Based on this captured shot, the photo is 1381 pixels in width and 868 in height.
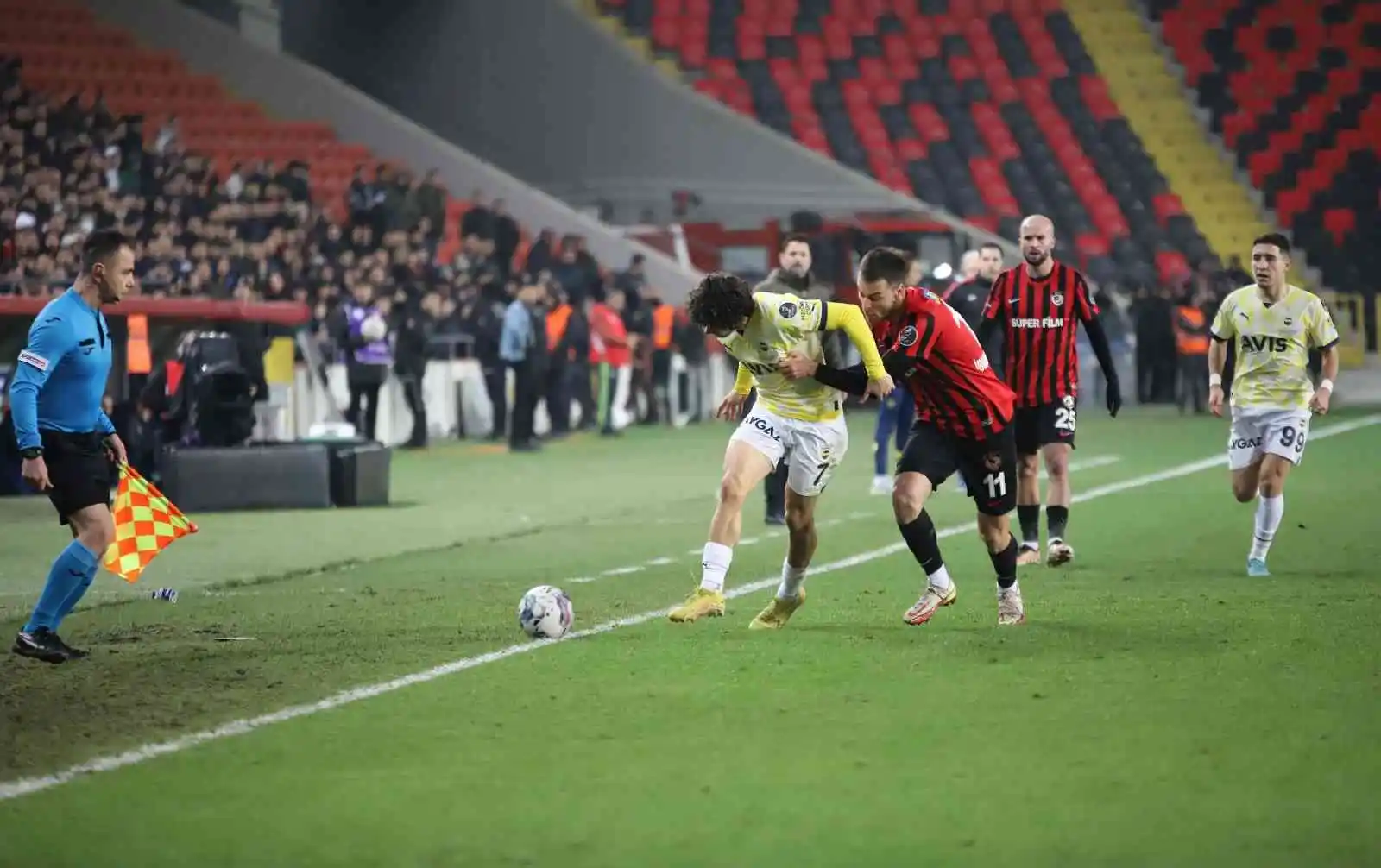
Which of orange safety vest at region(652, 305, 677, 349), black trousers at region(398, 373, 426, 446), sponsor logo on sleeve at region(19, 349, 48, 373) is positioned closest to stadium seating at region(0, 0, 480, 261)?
orange safety vest at region(652, 305, 677, 349)

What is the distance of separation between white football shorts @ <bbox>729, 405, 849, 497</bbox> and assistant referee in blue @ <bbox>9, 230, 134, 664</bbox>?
288 centimetres

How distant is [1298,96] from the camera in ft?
133

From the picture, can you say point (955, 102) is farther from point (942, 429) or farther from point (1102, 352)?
point (942, 429)

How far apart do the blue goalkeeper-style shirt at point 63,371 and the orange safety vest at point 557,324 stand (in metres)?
18.4

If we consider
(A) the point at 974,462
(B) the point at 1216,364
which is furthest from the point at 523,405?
(A) the point at 974,462

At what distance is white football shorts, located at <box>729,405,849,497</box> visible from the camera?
10.1 metres

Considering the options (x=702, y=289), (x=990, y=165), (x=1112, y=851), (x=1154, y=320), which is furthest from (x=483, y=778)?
(x=990, y=165)

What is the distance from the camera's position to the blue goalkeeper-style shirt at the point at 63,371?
9.17 metres

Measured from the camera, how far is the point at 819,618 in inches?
414

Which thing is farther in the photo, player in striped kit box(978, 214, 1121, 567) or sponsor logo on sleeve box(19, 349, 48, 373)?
player in striped kit box(978, 214, 1121, 567)

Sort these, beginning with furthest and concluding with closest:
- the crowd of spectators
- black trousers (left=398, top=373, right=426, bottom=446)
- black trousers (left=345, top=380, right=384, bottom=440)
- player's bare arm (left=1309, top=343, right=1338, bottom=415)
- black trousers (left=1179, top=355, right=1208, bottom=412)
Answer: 1. black trousers (left=1179, top=355, right=1208, bottom=412)
2. black trousers (left=398, top=373, right=426, bottom=446)
3. the crowd of spectators
4. black trousers (left=345, top=380, right=384, bottom=440)
5. player's bare arm (left=1309, top=343, right=1338, bottom=415)

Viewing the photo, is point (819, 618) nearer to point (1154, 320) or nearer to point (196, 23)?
point (1154, 320)

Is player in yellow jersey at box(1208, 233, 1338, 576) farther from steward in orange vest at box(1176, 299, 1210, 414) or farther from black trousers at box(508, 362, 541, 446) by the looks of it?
Result: steward in orange vest at box(1176, 299, 1210, 414)

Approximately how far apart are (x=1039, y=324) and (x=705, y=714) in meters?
5.94
